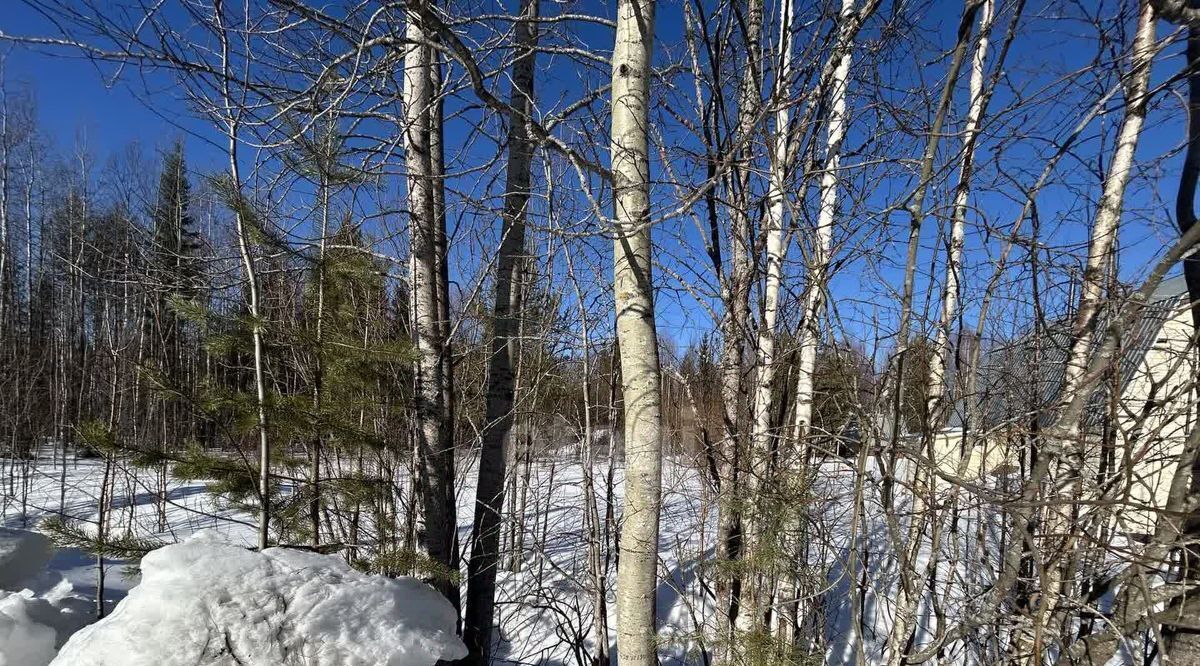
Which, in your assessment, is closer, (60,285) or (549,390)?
(549,390)

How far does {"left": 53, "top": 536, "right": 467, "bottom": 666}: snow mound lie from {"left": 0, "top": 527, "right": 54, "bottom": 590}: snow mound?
9.82ft

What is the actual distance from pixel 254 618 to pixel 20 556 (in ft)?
12.4

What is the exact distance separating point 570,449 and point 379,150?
4.56m

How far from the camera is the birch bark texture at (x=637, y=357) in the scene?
189 cm

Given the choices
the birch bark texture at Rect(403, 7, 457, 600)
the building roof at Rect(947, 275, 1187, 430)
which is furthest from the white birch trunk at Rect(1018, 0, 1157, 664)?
the birch bark texture at Rect(403, 7, 457, 600)

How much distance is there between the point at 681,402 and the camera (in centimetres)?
386

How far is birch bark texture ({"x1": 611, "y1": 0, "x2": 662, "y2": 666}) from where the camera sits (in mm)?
1887

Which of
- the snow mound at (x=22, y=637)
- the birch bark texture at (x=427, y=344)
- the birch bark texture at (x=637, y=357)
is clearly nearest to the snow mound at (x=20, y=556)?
the snow mound at (x=22, y=637)

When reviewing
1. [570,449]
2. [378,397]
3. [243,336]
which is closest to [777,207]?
[378,397]

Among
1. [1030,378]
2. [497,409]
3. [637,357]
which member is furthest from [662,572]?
[637,357]

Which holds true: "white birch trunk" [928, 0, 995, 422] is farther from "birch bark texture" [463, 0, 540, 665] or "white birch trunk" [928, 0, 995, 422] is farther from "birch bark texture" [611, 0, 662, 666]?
"birch bark texture" [463, 0, 540, 665]

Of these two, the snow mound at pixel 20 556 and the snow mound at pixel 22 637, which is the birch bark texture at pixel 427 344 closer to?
the snow mound at pixel 22 637

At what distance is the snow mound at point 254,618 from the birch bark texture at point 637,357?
96 cm

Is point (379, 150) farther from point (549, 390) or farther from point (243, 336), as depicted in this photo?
point (549, 390)
